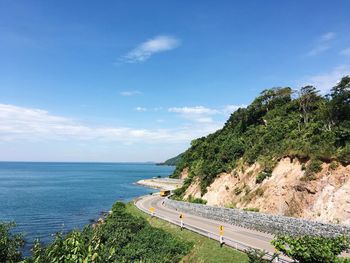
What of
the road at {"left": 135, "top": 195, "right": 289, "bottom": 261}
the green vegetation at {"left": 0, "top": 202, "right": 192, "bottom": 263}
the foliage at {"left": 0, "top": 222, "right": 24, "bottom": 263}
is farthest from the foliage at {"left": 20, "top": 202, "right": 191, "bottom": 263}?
the foliage at {"left": 0, "top": 222, "right": 24, "bottom": 263}

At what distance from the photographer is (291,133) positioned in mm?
40406

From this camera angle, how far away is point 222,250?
81.5 ft

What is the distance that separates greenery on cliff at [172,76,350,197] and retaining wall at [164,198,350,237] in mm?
6109

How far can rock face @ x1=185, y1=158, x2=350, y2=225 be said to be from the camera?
27094 millimetres

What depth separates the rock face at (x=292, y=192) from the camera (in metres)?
27.1

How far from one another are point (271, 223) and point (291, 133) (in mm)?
15017

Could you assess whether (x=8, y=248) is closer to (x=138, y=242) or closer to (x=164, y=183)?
(x=138, y=242)

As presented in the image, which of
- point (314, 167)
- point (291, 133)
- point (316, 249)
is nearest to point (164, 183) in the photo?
point (291, 133)

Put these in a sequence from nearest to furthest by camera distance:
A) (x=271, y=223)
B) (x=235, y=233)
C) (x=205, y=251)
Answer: (x=205, y=251), (x=271, y=223), (x=235, y=233)

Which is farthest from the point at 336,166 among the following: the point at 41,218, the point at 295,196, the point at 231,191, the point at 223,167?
the point at 41,218

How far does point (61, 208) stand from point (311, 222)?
55638 mm

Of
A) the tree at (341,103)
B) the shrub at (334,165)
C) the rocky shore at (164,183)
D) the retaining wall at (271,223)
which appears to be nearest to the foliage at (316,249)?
the retaining wall at (271,223)

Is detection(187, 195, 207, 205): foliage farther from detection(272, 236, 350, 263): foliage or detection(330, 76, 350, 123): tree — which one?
detection(272, 236, 350, 263): foliage

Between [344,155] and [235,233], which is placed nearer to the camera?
[344,155]
